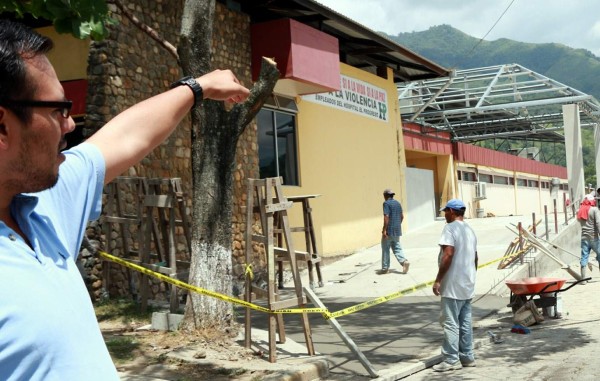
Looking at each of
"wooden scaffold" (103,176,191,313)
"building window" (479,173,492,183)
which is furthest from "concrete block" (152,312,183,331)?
"building window" (479,173,492,183)

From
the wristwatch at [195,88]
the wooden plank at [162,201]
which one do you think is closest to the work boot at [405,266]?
the wooden plank at [162,201]

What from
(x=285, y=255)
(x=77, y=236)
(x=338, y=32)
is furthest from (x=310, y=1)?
(x=77, y=236)

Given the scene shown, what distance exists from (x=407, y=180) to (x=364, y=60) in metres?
4.57

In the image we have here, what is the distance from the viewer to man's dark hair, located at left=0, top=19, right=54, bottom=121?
4.83 ft

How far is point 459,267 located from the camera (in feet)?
25.7

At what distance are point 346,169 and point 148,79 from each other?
770 centimetres

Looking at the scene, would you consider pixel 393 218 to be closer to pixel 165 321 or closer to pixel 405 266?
pixel 405 266

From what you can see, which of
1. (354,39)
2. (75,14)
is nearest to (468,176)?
(354,39)

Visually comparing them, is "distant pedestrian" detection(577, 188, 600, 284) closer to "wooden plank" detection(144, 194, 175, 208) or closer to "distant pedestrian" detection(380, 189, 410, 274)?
"distant pedestrian" detection(380, 189, 410, 274)

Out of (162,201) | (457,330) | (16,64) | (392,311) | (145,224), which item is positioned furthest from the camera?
(392,311)

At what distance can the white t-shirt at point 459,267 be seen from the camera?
25.5 feet

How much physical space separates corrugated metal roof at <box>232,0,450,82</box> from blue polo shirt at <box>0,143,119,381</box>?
13.2 m

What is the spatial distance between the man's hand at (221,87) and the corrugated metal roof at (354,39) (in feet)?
40.1

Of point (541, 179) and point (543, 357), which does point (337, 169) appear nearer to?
point (543, 357)
